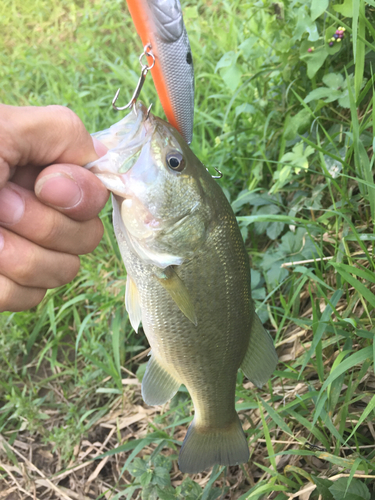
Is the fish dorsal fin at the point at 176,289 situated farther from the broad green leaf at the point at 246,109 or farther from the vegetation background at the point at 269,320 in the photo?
the broad green leaf at the point at 246,109

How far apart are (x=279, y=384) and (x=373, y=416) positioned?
639 millimetres

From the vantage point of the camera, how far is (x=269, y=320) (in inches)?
107

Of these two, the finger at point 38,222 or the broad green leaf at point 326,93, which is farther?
the broad green leaf at point 326,93

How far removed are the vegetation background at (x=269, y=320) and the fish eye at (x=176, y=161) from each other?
777mm

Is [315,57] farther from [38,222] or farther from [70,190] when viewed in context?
[38,222]

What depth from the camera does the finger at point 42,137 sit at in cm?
137

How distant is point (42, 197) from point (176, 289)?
58 cm

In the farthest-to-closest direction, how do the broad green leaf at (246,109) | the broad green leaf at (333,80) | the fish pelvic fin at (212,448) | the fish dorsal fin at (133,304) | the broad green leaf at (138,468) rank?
1. the broad green leaf at (246,109)
2. the broad green leaf at (333,80)
3. the broad green leaf at (138,468)
4. the fish pelvic fin at (212,448)
5. the fish dorsal fin at (133,304)

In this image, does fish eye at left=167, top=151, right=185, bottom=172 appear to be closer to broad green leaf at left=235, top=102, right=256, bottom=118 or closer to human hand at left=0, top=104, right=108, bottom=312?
human hand at left=0, top=104, right=108, bottom=312

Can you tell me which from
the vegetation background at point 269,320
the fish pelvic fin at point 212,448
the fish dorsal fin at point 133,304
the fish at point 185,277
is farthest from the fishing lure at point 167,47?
the fish pelvic fin at point 212,448

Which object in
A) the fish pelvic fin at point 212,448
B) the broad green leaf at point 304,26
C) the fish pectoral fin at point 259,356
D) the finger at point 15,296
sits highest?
the broad green leaf at point 304,26

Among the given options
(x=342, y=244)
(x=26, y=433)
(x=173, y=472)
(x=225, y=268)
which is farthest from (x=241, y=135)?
(x=26, y=433)

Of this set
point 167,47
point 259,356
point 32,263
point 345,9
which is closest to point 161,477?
point 259,356

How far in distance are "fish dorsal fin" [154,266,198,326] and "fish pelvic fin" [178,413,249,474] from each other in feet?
2.16
